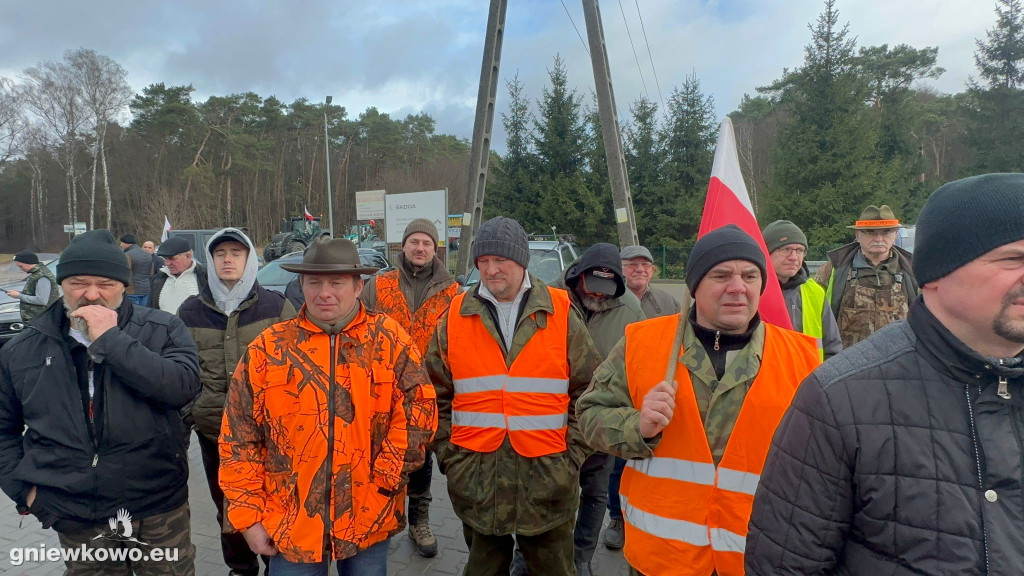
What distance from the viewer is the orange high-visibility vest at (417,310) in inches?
153

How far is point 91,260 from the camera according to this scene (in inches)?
89.8

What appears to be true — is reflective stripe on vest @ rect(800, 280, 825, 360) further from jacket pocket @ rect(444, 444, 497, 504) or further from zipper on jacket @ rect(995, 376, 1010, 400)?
zipper on jacket @ rect(995, 376, 1010, 400)

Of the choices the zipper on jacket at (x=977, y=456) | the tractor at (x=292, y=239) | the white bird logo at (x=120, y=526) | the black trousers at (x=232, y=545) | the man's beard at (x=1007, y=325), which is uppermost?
the tractor at (x=292, y=239)

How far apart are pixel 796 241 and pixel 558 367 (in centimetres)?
203

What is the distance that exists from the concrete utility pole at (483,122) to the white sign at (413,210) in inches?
185

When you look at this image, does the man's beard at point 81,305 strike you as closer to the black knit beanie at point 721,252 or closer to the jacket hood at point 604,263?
the black knit beanie at point 721,252

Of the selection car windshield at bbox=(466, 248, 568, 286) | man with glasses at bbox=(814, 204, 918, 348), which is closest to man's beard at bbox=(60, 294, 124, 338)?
man with glasses at bbox=(814, 204, 918, 348)

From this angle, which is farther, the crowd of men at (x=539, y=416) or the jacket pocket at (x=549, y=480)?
the jacket pocket at (x=549, y=480)

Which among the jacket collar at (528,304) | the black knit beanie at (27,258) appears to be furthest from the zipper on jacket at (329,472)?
the black knit beanie at (27,258)

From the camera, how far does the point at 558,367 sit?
8.86 ft

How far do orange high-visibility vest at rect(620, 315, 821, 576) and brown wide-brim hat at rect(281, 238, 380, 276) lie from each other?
1.26 metres

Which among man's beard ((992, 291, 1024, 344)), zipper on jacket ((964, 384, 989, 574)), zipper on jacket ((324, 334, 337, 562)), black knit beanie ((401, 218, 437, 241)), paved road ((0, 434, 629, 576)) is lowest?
paved road ((0, 434, 629, 576))

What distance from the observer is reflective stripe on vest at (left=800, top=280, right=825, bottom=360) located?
358cm

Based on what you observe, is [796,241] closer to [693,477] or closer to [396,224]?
[693,477]
